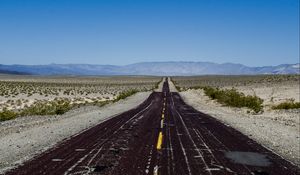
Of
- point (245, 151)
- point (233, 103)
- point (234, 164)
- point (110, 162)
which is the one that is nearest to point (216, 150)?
point (245, 151)

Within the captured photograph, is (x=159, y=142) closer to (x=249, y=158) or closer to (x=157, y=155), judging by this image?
(x=157, y=155)

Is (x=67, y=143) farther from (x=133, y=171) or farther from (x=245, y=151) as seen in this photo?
(x=245, y=151)

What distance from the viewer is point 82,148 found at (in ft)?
36.0

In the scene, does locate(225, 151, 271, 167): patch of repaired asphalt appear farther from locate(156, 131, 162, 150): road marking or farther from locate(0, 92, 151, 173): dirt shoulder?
locate(0, 92, 151, 173): dirt shoulder

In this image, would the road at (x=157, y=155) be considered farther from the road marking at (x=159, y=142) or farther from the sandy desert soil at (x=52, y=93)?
the sandy desert soil at (x=52, y=93)

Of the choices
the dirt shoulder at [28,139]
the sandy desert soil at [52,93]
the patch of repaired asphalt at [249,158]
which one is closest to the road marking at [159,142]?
the patch of repaired asphalt at [249,158]

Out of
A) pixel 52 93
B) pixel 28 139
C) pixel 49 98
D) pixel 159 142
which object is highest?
pixel 159 142

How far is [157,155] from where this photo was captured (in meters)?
9.95

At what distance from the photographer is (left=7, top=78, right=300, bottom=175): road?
27.7 ft

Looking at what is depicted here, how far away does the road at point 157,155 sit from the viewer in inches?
332

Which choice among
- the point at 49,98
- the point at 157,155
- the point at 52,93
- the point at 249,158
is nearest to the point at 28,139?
the point at 157,155

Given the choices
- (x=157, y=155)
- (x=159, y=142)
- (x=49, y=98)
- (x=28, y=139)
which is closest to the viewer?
(x=157, y=155)

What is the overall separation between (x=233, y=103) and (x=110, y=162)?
2397 cm

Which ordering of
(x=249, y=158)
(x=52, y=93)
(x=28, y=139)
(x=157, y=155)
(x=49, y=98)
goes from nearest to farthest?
(x=157, y=155), (x=249, y=158), (x=28, y=139), (x=49, y=98), (x=52, y=93)
